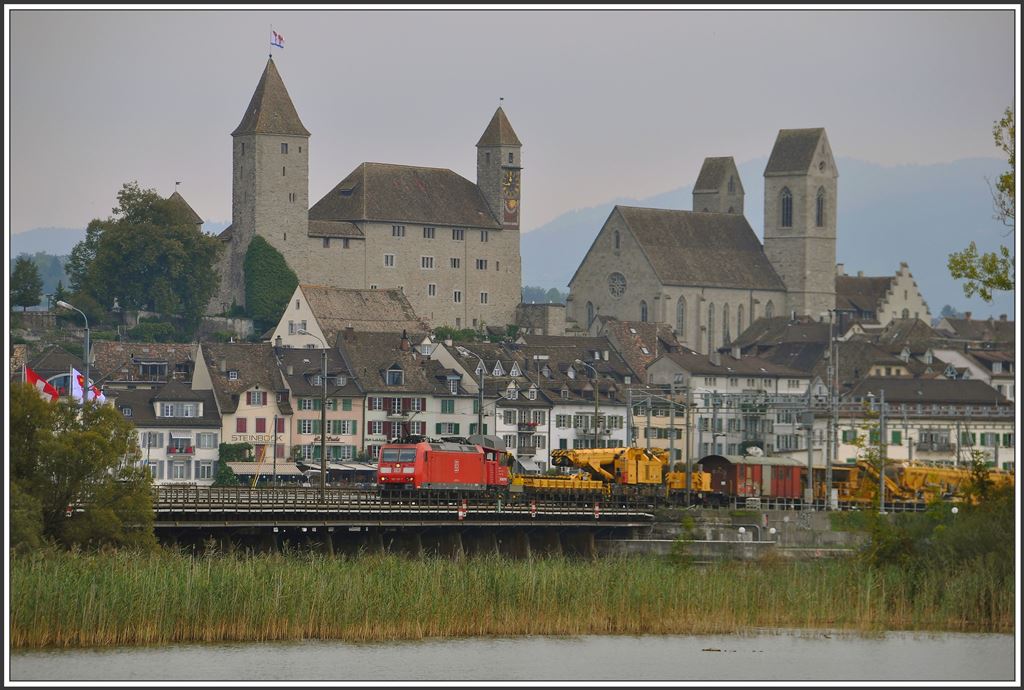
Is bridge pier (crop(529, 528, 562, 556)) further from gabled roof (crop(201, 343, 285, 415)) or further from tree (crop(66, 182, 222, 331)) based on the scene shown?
tree (crop(66, 182, 222, 331))

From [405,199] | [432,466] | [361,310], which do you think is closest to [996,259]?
[432,466]

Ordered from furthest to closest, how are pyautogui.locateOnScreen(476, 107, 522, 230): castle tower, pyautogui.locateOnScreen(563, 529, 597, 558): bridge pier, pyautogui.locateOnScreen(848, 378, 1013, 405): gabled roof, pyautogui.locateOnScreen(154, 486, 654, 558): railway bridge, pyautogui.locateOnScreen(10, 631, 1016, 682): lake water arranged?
pyautogui.locateOnScreen(476, 107, 522, 230): castle tower
pyautogui.locateOnScreen(848, 378, 1013, 405): gabled roof
pyautogui.locateOnScreen(563, 529, 597, 558): bridge pier
pyautogui.locateOnScreen(154, 486, 654, 558): railway bridge
pyautogui.locateOnScreen(10, 631, 1016, 682): lake water

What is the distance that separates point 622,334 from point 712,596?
318 feet

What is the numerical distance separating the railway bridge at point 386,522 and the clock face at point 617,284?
352 ft

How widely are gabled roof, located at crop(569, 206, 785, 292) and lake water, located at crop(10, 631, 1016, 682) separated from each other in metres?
130

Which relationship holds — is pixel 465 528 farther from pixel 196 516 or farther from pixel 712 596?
pixel 712 596

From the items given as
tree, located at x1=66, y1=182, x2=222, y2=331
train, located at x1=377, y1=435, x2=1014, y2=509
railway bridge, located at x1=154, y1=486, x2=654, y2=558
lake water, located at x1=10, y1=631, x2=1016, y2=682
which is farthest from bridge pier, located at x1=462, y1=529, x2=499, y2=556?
tree, located at x1=66, y1=182, x2=222, y2=331

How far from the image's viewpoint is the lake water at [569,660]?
48531mm

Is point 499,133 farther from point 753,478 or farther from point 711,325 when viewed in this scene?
point 753,478

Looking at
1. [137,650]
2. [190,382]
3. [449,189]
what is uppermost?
[449,189]

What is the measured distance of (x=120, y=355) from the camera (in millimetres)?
131500

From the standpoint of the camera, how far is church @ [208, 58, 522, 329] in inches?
6609

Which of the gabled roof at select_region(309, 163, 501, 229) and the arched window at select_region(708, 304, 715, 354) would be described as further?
the arched window at select_region(708, 304, 715, 354)

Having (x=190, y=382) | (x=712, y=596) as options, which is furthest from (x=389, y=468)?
(x=190, y=382)
